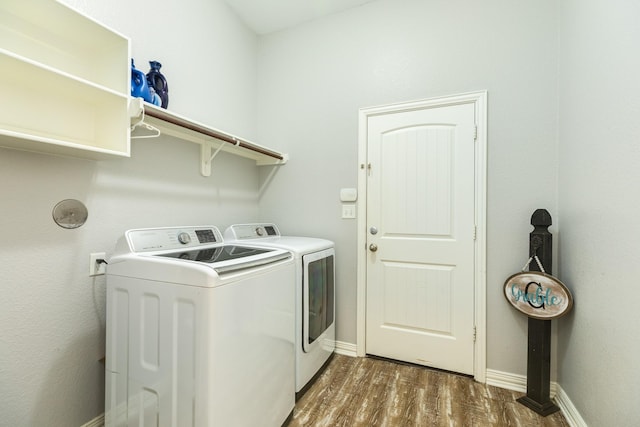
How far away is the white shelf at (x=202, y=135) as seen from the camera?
138 cm

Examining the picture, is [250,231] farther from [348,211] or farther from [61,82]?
[61,82]

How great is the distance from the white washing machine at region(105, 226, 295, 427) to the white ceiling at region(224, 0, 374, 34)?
2047 mm

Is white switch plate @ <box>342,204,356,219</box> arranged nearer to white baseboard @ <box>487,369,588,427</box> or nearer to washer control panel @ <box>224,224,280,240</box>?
washer control panel @ <box>224,224,280,240</box>

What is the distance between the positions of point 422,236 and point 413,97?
106cm

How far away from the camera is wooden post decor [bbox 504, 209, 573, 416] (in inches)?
63.1

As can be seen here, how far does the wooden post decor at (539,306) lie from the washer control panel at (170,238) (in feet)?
6.37

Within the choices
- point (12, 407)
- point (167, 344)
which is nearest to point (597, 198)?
point (167, 344)

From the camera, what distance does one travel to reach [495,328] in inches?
74.4

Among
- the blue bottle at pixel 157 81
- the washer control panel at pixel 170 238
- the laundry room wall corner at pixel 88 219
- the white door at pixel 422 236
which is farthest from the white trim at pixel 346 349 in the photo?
the blue bottle at pixel 157 81

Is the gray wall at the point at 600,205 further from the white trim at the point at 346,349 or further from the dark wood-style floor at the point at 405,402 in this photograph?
the white trim at the point at 346,349

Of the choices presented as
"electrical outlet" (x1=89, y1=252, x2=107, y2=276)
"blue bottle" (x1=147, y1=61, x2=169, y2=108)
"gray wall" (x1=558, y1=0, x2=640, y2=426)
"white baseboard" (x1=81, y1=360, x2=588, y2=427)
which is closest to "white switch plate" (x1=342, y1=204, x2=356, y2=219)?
"white baseboard" (x1=81, y1=360, x2=588, y2=427)

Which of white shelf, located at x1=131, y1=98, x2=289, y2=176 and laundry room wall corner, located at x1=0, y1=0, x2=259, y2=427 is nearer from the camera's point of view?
laundry room wall corner, located at x1=0, y1=0, x2=259, y2=427

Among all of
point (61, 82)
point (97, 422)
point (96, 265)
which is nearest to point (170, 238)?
point (96, 265)

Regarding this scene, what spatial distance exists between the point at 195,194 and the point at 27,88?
39.2 inches
